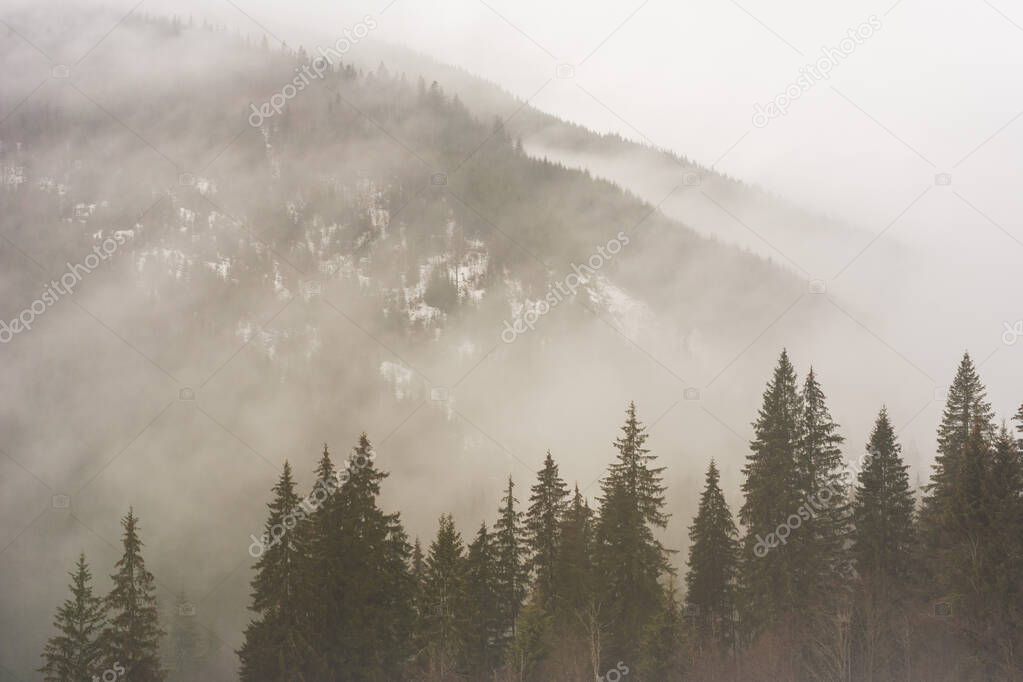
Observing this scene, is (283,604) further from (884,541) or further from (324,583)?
(884,541)

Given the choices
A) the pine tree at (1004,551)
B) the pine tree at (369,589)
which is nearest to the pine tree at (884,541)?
the pine tree at (1004,551)

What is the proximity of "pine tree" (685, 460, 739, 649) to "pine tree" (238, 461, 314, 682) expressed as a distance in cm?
2128

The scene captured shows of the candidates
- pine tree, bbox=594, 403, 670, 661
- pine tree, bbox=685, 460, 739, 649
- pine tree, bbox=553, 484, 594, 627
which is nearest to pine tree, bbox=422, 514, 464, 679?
pine tree, bbox=553, 484, 594, 627

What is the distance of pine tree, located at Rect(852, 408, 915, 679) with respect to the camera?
1660 inches

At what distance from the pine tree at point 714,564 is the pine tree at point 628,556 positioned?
12.6 feet

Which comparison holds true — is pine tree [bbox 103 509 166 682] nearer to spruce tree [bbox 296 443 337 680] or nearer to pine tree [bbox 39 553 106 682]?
pine tree [bbox 39 553 106 682]

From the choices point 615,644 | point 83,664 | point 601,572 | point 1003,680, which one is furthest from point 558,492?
point 83,664

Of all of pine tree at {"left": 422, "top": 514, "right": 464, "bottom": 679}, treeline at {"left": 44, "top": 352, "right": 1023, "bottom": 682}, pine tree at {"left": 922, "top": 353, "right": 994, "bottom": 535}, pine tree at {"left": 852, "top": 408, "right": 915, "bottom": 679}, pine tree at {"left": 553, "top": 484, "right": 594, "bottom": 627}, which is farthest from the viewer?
pine tree at {"left": 922, "top": 353, "right": 994, "bottom": 535}

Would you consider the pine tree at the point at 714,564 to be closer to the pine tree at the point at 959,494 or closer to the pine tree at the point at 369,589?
the pine tree at the point at 959,494

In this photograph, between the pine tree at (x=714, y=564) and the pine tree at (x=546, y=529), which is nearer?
the pine tree at (x=546, y=529)

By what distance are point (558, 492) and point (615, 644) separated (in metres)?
8.06

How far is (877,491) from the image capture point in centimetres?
4778

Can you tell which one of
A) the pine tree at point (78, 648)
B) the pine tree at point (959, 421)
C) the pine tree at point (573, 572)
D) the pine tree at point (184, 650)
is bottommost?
the pine tree at point (78, 648)

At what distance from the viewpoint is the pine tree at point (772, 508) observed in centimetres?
4547
